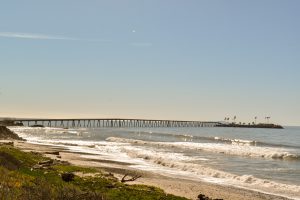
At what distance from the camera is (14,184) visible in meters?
12.6

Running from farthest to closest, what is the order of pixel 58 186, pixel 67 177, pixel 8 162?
pixel 8 162 → pixel 67 177 → pixel 58 186

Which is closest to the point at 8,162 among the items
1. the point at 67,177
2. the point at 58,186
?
the point at 67,177

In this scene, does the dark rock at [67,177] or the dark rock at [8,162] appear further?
the dark rock at [67,177]

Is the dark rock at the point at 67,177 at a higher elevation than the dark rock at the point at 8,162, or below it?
below

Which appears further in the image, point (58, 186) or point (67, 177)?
point (67, 177)

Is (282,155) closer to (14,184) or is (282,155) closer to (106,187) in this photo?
(106,187)

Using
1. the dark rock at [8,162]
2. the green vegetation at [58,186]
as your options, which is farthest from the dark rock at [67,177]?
the dark rock at [8,162]

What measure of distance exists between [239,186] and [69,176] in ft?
35.5

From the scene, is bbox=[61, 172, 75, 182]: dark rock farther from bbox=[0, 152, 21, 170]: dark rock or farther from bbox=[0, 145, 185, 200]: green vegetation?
bbox=[0, 152, 21, 170]: dark rock

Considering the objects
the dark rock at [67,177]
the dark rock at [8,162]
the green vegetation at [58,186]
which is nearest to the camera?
the green vegetation at [58,186]

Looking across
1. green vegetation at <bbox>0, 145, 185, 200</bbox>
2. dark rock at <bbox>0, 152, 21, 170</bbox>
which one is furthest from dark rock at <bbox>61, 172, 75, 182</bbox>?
dark rock at <bbox>0, 152, 21, 170</bbox>

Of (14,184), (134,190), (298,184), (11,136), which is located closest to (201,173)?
(298,184)

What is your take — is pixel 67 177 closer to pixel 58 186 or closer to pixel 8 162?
pixel 8 162

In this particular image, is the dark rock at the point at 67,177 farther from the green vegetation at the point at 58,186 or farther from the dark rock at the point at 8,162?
the dark rock at the point at 8,162
